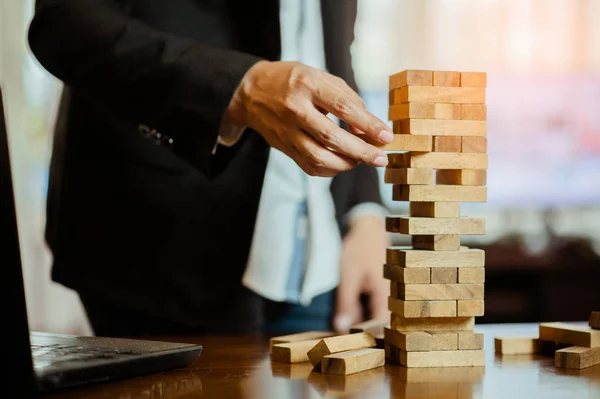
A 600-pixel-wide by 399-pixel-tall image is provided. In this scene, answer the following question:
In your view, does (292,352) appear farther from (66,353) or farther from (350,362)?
(66,353)

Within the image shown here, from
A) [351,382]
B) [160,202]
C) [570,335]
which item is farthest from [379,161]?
[160,202]

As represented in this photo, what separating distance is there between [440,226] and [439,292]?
109 millimetres

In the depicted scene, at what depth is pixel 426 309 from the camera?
1.27 meters

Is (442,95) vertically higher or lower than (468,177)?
higher

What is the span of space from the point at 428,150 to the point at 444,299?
25cm

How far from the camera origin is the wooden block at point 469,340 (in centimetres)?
128

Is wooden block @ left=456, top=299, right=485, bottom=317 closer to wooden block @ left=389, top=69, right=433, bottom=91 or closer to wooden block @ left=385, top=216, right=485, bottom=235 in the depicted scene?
wooden block @ left=385, top=216, right=485, bottom=235

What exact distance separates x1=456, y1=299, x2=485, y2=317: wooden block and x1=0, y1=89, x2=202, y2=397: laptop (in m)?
0.46

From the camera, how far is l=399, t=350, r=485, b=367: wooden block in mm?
1267

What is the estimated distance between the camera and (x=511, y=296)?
15.5ft

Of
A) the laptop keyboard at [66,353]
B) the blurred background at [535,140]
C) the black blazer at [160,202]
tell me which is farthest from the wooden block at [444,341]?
the blurred background at [535,140]

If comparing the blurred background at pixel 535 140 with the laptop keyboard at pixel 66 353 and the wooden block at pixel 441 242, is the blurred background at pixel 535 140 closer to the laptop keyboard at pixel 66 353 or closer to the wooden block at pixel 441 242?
the wooden block at pixel 441 242

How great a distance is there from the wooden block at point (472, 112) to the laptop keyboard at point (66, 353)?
66cm

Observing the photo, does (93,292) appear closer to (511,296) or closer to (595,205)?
(511,296)
